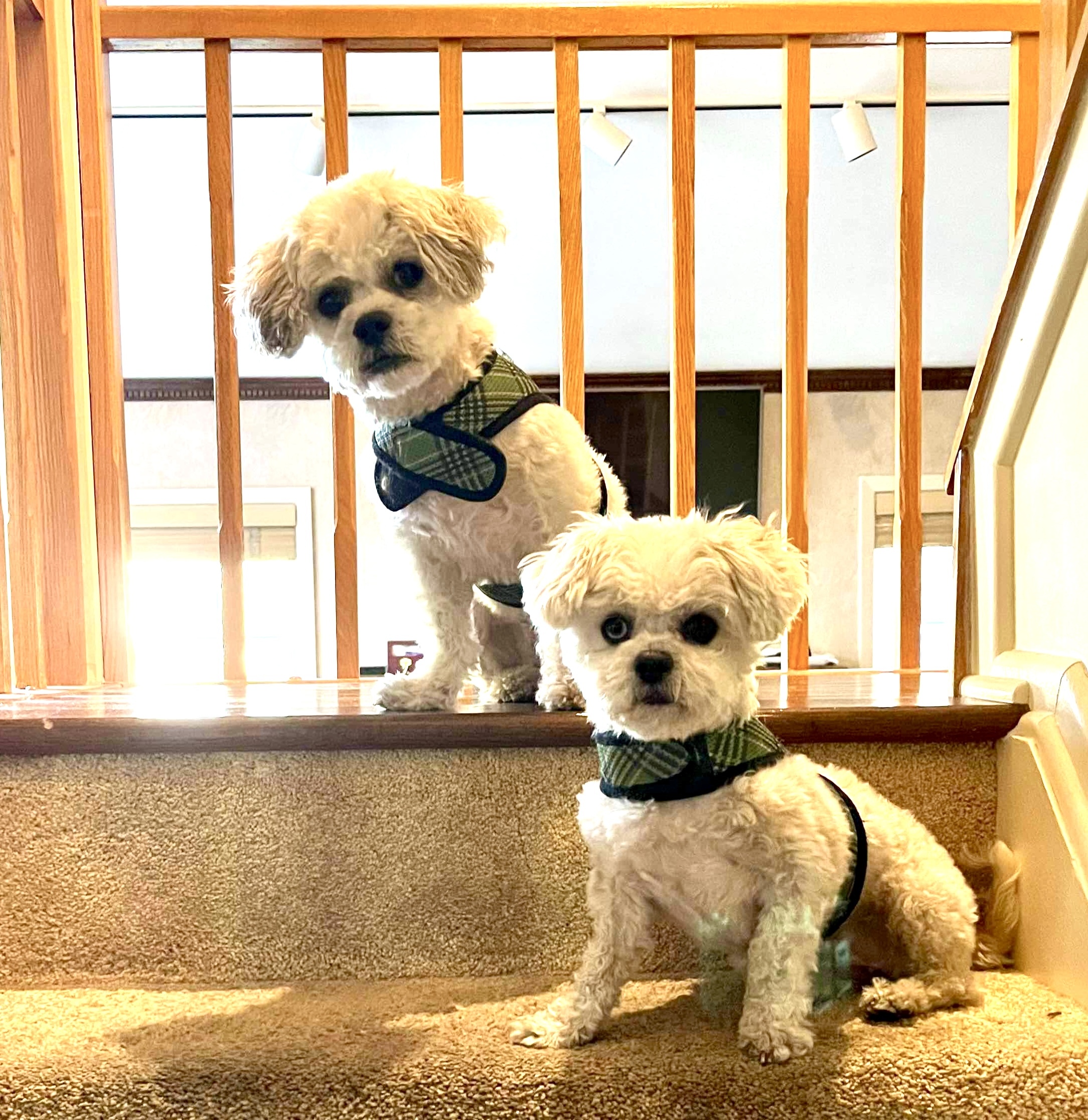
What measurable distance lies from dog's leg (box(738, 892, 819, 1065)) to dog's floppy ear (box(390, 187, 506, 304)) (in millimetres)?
939

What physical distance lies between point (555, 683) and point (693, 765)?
0.42 m

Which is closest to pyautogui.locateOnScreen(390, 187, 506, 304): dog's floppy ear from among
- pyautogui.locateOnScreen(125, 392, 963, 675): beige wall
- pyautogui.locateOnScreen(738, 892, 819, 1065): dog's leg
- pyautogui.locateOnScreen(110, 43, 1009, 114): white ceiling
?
pyautogui.locateOnScreen(738, 892, 819, 1065): dog's leg

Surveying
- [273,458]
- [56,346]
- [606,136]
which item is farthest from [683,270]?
[273,458]

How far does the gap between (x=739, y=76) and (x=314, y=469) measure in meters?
3.03

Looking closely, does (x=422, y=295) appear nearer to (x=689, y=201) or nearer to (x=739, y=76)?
(x=689, y=201)

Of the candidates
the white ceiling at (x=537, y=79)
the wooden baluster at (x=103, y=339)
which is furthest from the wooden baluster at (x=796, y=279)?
the white ceiling at (x=537, y=79)

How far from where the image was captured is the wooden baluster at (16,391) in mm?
1782

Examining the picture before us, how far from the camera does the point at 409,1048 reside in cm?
110

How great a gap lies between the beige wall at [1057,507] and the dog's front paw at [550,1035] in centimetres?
Answer: 72

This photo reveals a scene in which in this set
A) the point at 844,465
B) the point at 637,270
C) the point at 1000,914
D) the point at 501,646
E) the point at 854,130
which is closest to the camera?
the point at 1000,914

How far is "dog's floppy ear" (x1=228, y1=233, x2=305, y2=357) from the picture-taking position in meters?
1.57

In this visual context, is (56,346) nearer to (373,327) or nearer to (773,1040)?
(373,327)

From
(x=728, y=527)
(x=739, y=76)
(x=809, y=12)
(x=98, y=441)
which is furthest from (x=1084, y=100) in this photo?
(x=739, y=76)

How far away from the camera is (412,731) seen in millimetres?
1387
